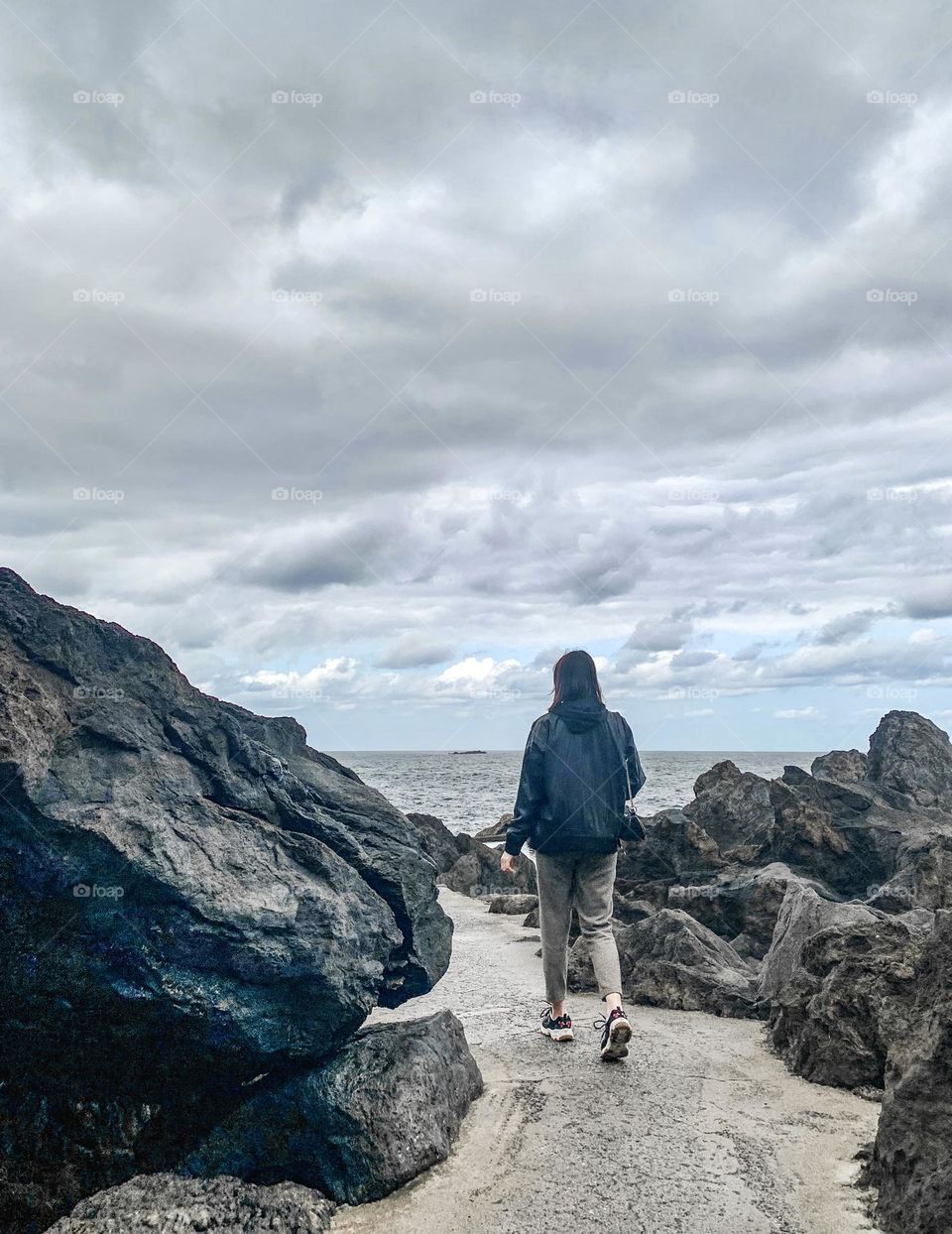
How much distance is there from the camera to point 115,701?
540 centimetres

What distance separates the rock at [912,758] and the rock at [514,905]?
7.94 metres

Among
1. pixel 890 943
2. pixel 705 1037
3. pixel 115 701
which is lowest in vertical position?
pixel 705 1037

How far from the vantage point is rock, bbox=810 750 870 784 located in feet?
69.4

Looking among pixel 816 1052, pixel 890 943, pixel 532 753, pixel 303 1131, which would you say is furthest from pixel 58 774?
pixel 890 943

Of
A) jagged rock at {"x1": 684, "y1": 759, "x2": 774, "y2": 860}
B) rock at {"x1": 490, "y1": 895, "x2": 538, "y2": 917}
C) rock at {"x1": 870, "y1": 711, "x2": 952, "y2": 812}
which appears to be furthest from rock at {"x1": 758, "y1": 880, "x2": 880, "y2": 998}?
rock at {"x1": 870, "y1": 711, "x2": 952, "y2": 812}

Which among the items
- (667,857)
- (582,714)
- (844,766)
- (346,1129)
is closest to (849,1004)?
(582,714)

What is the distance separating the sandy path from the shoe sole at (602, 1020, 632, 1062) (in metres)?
0.10

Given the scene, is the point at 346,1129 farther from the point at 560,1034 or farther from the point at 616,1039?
the point at 560,1034

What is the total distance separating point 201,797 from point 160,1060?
1400 mm

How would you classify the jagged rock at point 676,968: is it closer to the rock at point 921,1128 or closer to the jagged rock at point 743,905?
the jagged rock at point 743,905

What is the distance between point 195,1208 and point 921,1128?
11.3ft

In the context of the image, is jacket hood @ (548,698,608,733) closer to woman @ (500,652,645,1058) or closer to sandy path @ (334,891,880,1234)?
woman @ (500,652,645,1058)

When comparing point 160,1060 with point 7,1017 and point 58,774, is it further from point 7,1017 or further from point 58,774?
point 58,774

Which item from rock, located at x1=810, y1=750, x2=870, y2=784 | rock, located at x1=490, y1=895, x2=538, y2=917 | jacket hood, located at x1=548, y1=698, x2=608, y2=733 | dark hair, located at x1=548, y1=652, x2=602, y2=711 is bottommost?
rock, located at x1=490, y1=895, x2=538, y2=917
